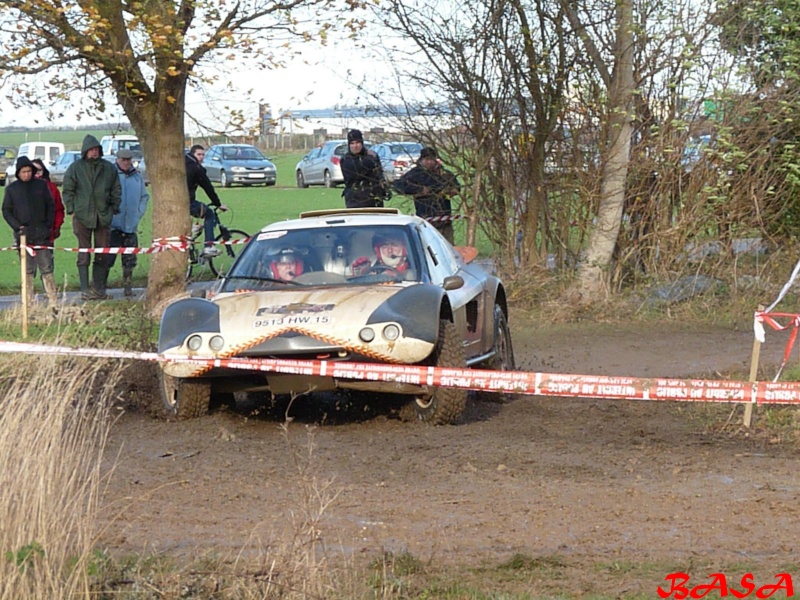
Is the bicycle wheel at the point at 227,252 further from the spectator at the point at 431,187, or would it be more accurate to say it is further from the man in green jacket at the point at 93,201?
the spectator at the point at 431,187

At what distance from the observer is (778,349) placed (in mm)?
13578

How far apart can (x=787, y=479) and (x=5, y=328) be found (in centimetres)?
896

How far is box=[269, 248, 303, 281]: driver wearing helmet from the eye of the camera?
10.1m

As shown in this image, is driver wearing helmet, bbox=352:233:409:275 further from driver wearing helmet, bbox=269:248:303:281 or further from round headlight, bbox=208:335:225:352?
round headlight, bbox=208:335:225:352

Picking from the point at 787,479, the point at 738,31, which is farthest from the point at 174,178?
the point at 787,479

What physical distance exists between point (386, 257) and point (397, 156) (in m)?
8.00

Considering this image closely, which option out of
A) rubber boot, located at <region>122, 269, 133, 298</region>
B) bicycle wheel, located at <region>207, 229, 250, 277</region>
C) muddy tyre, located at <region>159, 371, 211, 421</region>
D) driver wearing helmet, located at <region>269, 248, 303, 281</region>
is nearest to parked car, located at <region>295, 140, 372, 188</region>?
bicycle wheel, located at <region>207, 229, 250, 277</region>

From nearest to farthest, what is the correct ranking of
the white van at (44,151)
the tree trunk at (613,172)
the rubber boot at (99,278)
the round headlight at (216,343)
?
1. the round headlight at (216,343)
2. the tree trunk at (613,172)
3. the rubber boot at (99,278)
4. the white van at (44,151)

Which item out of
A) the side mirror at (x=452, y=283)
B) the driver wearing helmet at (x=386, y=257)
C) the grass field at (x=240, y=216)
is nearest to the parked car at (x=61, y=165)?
the grass field at (x=240, y=216)

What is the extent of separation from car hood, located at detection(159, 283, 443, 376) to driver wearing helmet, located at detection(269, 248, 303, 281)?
2.30 ft

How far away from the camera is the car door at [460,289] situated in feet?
33.1

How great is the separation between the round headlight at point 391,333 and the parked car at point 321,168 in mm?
34772

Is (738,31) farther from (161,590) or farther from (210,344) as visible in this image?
(161,590)

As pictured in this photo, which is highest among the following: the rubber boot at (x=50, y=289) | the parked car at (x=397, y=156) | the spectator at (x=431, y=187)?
the parked car at (x=397, y=156)
